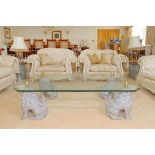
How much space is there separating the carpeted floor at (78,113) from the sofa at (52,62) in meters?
0.87

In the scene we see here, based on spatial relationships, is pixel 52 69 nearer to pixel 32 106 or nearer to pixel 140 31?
pixel 32 106

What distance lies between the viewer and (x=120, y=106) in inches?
85.3

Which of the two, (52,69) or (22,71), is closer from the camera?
(52,69)

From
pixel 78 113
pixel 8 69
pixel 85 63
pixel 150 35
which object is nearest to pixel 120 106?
pixel 78 113

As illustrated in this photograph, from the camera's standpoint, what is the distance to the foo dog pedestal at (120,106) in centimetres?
213

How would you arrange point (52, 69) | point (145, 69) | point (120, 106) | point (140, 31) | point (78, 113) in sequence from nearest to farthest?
point (120, 106) < point (78, 113) < point (145, 69) < point (52, 69) < point (140, 31)

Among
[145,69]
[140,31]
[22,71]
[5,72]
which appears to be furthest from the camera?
[140,31]

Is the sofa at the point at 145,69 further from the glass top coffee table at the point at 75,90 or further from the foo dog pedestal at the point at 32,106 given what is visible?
the foo dog pedestal at the point at 32,106

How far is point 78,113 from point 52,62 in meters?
2.11

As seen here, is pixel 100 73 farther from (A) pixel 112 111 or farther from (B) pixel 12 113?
(B) pixel 12 113

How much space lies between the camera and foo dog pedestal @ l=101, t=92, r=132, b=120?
6.99ft
